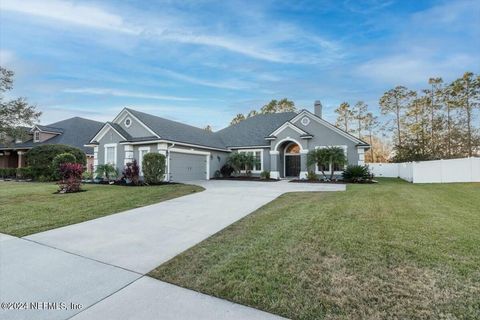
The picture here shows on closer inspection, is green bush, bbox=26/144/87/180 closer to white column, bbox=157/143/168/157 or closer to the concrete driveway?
white column, bbox=157/143/168/157

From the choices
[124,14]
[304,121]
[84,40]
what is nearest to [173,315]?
[124,14]

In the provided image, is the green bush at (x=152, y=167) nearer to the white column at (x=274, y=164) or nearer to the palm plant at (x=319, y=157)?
the white column at (x=274, y=164)

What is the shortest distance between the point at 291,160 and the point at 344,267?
19886mm

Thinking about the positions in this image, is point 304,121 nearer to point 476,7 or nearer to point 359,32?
point 359,32

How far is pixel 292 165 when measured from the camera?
23.2 meters

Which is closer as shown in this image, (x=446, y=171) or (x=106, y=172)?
(x=446, y=171)

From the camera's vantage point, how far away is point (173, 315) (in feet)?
8.79

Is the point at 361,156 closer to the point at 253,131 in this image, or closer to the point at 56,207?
the point at 253,131

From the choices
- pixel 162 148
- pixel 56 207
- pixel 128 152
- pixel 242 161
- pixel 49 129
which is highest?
pixel 49 129

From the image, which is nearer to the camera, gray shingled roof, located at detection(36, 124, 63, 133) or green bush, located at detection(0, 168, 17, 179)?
green bush, located at detection(0, 168, 17, 179)

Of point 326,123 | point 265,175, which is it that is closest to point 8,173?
point 265,175

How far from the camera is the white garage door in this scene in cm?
1816

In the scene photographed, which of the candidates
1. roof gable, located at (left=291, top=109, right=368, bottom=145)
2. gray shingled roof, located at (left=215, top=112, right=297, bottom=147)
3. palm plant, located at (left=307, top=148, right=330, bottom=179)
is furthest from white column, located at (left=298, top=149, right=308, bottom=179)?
gray shingled roof, located at (left=215, top=112, right=297, bottom=147)

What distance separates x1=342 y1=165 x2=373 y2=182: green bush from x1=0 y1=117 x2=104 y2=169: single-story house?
2414 cm
